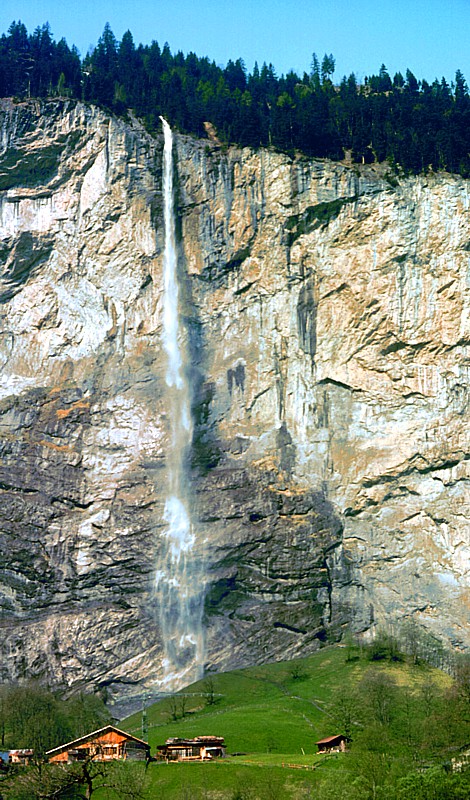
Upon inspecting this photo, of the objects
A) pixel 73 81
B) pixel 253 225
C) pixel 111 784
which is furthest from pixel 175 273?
pixel 111 784

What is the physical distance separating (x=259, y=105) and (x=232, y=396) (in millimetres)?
28409

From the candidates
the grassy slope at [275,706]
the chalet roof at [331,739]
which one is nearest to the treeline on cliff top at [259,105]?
the grassy slope at [275,706]

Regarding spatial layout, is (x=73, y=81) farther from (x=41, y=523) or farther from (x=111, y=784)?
(x=111, y=784)

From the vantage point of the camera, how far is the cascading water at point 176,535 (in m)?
86.2

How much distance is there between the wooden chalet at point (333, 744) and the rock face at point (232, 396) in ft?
68.9

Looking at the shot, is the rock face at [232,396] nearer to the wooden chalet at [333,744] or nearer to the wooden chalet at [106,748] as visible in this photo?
the wooden chalet at [333,744]

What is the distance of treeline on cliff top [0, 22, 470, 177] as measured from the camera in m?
98.4

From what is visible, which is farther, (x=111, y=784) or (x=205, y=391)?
(x=205, y=391)

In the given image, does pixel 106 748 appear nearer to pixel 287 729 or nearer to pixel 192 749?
pixel 192 749

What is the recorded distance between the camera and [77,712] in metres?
73.6

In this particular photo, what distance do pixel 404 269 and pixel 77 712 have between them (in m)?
41.8

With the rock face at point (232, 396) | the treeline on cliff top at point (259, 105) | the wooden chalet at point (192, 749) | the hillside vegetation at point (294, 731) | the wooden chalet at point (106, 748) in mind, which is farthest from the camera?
the treeline on cliff top at point (259, 105)

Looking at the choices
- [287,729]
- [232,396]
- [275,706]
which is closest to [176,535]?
[232,396]

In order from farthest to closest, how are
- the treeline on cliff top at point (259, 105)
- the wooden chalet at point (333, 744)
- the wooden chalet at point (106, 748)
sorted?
the treeline on cliff top at point (259, 105)
the wooden chalet at point (333, 744)
the wooden chalet at point (106, 748)
